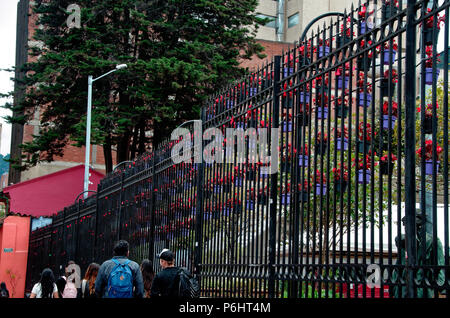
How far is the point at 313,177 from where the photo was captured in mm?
6684

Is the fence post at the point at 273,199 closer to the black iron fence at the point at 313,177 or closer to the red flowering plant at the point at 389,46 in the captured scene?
the black iron fence at the point at 313,177

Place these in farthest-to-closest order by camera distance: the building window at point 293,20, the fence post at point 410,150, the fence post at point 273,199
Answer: the building window at point 293,20, the fence post at point 273,199, the fence post at point 410,150

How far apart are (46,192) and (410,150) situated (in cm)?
3605

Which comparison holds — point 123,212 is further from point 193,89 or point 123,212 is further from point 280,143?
point 193,89

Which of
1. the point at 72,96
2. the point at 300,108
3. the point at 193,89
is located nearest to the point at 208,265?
the point at 300,108

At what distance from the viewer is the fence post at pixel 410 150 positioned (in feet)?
16.1

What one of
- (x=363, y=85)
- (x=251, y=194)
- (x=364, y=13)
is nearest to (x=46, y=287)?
(x=251, y=194)

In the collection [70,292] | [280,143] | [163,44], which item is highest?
[163,44]

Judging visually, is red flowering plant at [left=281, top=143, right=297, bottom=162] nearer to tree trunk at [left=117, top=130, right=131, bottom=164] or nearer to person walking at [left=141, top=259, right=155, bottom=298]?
person walking at [left=141, top=259, right=155, bottom=298]

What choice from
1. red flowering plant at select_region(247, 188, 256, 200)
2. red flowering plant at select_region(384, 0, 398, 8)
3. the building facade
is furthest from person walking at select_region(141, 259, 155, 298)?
the building facade

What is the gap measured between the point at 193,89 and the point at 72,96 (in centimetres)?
621

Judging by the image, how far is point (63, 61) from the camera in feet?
102

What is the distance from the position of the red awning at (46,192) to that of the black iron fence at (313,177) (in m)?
25.4

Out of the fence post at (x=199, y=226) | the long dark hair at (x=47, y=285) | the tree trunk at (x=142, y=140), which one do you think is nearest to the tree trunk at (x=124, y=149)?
the tree trunk at (x=142, y=140)
